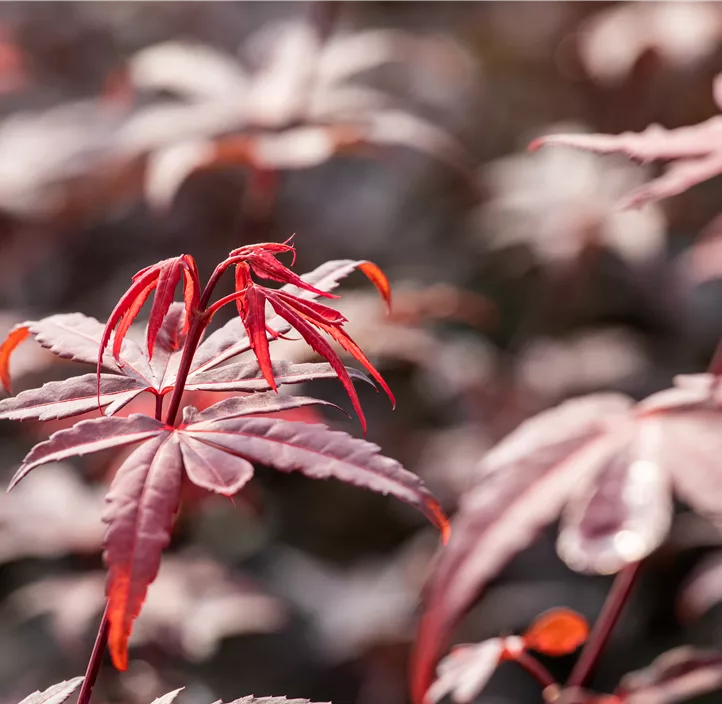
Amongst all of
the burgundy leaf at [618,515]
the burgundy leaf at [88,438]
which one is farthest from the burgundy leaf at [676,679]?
the burgundy leaf at [88,438]

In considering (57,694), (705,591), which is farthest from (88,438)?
(705,591)

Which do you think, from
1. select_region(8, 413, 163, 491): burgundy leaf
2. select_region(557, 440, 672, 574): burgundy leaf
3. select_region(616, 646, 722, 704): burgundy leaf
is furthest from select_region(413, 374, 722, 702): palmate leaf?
select_region(8, 413, 163, 491): burgundy leaf

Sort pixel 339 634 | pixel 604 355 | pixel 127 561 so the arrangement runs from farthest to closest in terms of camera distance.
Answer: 1. pixel 604 355
2. pixel 339 634
3. pixel 127 561

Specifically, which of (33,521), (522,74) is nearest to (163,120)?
(33,521)

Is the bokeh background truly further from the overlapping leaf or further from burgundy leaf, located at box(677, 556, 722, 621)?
the overlapping leaf

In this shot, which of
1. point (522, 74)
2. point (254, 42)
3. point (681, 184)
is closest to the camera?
point (681, 184)

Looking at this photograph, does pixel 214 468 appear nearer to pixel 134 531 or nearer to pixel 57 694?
pixel 134 531

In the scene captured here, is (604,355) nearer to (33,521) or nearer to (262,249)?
(33,521)

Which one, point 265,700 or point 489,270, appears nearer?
point 265,700
